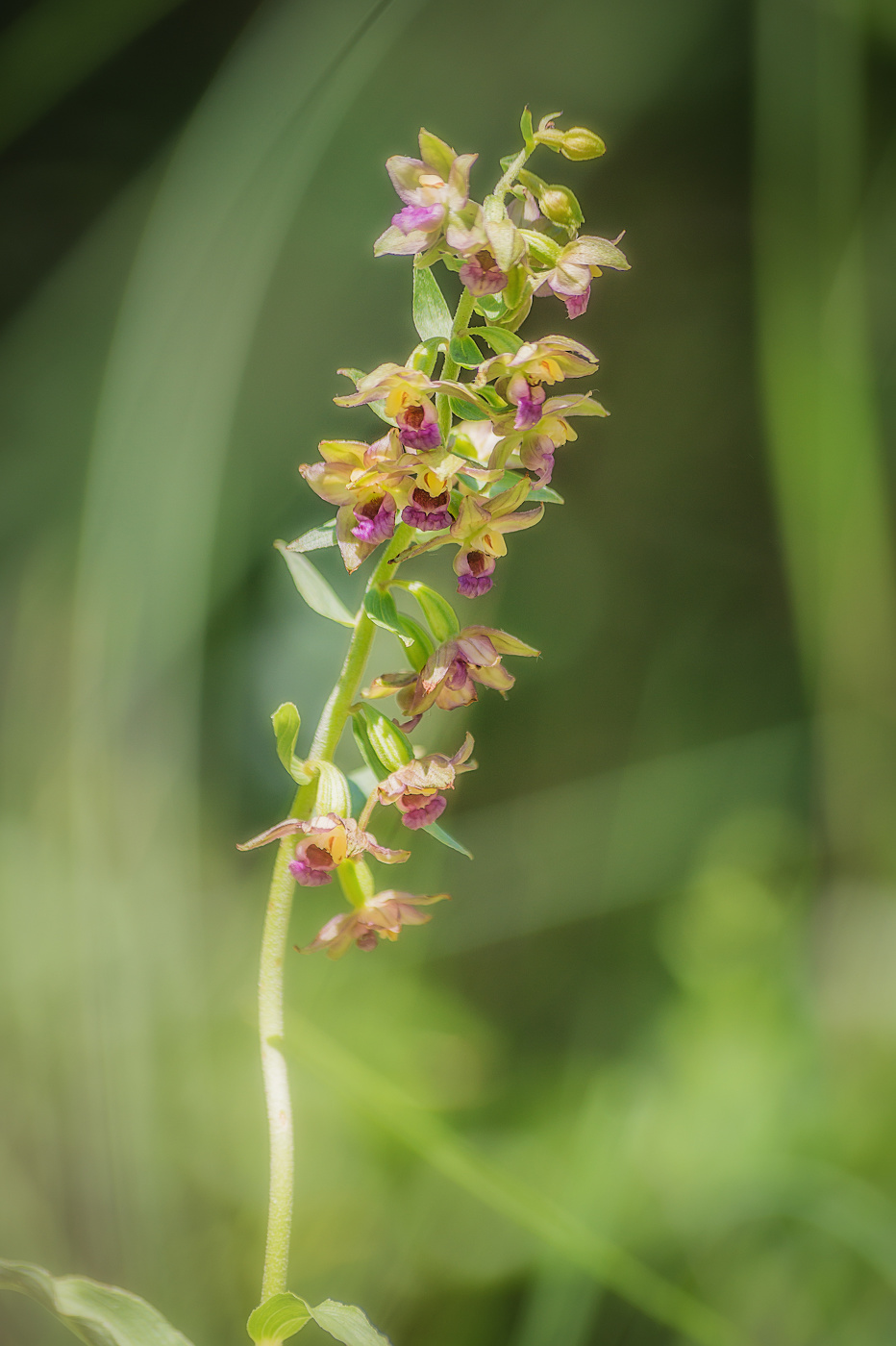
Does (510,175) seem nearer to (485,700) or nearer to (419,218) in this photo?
(419,218)

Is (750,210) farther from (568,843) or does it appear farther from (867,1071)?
(867,1071)

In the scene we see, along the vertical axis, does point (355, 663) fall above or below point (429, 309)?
below

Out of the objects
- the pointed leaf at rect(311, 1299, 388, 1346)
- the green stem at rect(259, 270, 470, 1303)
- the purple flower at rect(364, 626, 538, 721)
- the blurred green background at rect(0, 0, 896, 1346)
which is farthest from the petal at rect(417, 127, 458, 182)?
the pointed leaf at rect(311, 1299, 388, 1346)

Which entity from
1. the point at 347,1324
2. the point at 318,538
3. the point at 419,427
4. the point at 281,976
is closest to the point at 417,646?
the point at 318,538

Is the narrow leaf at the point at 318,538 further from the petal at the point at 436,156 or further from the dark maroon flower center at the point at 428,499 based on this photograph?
the petal at the point at 436,156

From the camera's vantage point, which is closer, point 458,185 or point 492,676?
point 458,185

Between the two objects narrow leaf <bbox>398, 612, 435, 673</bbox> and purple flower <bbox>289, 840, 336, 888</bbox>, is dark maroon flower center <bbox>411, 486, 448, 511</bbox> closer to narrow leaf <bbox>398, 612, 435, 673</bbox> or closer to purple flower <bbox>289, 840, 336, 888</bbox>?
narrow leaf <bbox>398, 612, 435, 673</bbox>
